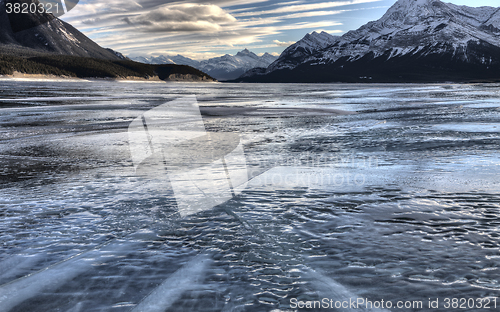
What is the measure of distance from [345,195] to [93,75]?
19045cm

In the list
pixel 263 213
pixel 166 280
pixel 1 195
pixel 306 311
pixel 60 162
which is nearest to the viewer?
pixel 306 311

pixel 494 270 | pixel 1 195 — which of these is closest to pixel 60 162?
pixel 1 195

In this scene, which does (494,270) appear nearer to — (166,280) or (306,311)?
(306,311)

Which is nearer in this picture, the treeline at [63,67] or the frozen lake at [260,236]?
the frozen lake at [260,236]

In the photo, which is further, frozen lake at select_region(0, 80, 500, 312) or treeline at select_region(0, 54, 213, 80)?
treeline at select_region(0, 54, 213, 80)

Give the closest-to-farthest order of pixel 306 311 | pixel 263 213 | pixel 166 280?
pixel 306 311 < pixel 166 280 < pixel 263 213

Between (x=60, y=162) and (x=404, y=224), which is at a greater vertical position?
(x=60, y=162)

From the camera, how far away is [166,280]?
148 inches

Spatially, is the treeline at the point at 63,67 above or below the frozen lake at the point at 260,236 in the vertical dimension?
above

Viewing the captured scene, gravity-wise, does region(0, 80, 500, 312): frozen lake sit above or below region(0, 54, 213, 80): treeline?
below

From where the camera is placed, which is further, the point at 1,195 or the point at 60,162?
the point at 60,162

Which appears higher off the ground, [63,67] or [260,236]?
[63,67]

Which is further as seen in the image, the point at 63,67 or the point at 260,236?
the point at 63,67

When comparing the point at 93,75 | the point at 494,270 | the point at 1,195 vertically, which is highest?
the point at 93,75
